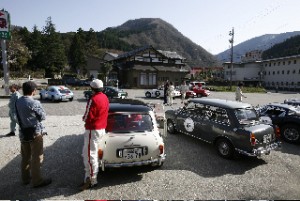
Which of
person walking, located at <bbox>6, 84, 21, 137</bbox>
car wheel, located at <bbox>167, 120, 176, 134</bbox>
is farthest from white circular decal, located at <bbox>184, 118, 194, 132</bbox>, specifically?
person walking, located at <bbox>6, 84, 21, 137</bbox>

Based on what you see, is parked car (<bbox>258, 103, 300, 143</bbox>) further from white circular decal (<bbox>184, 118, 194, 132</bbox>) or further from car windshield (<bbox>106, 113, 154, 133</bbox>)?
car windshield (<bbox>106, 113, 154, 133</bbox>)

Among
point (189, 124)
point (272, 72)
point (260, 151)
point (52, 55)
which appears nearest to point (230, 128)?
point (260, 151)

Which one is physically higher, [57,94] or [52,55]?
[52,55]

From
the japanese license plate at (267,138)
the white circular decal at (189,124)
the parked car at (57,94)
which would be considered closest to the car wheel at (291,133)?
the japanese license plate at (267,138)

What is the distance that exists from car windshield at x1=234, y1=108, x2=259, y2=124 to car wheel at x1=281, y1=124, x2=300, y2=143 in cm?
245

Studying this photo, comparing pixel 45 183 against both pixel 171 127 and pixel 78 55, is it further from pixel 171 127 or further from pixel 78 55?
pixel 78 55

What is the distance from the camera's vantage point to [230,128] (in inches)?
264

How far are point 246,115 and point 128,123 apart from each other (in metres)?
3.83

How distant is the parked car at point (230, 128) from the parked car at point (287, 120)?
2.06 metres

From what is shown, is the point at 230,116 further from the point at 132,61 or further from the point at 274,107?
the point at 132,61

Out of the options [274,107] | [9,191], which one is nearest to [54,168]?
[9,191]

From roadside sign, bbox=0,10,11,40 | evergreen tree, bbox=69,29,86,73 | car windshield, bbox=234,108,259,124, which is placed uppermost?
evergreen tree, bbox=69,29,86,73

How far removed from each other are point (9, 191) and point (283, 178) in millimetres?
6174

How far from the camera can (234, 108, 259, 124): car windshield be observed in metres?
6.81
